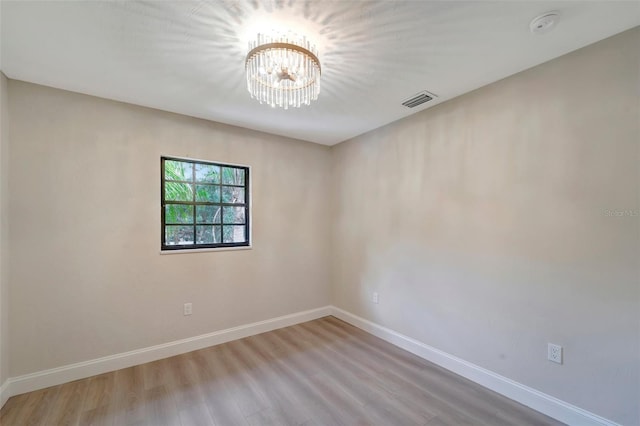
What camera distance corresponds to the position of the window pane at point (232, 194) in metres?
3.06

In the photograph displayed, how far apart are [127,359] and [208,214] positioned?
1540 mm

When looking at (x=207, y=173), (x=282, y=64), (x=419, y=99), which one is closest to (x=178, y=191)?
(x=207, y=173)

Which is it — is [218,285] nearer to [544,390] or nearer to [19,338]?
[19,338]

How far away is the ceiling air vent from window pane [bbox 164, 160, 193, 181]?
2.34 meters

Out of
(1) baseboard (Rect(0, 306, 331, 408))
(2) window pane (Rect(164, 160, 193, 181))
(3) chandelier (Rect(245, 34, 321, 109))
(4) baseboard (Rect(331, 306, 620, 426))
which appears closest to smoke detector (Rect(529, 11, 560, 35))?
(3) chandelier (Rect(245, 34, 321, 109))

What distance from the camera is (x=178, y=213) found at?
2.75m

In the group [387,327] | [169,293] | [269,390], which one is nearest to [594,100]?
[387,327]

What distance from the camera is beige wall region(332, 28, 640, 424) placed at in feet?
5.14

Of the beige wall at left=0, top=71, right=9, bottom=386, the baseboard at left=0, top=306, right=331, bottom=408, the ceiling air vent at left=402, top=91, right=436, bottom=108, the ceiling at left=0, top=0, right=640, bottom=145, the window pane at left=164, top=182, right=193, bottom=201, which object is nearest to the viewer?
the ceiling at left=0, top=0, right=640, bottom=145

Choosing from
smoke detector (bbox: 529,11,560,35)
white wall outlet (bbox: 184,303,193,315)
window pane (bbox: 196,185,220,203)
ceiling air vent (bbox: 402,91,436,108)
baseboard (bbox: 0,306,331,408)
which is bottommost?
baseboard (bbox: 0,306,331,408)

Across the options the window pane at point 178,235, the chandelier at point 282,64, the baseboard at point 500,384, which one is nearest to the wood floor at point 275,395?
the baseboard at point 500,384

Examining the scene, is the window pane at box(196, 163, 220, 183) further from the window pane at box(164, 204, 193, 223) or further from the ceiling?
the ceiling

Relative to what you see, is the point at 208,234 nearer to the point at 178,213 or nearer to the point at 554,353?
the point at 178,213

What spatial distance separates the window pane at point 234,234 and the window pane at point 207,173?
1.91ft
